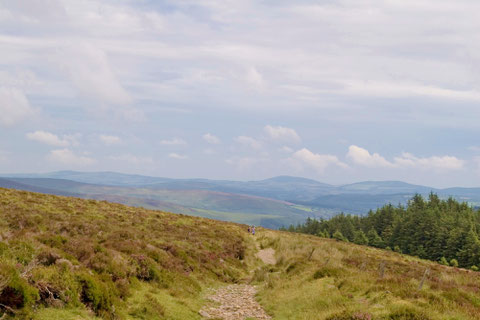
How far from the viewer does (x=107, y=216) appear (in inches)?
1382

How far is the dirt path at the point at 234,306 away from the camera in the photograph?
16.7 m

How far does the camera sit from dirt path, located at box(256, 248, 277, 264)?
1423 inches

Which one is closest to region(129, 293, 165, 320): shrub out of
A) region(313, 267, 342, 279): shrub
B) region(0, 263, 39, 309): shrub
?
region(0, 263, 39, 309): shrub

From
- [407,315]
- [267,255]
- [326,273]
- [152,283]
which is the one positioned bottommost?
[267,255]

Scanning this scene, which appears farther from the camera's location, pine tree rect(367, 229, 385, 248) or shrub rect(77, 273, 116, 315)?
pine tree rect(367, 229, 385, 248)

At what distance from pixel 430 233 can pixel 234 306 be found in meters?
73.6

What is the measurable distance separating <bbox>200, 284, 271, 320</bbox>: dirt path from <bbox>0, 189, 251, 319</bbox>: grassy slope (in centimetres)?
90

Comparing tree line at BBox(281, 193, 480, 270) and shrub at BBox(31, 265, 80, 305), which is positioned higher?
shrub at BBox(31, 265, 80, 305)

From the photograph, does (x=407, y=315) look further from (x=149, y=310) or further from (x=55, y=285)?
(x=55, y=285)

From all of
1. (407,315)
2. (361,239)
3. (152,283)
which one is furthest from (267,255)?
(361,239)

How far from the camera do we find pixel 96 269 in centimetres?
1558

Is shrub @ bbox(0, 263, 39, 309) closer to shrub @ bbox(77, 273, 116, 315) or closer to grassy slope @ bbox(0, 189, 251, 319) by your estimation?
grassy slope @ bbox(0, 189, 251, 319)

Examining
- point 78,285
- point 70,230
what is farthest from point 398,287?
point 70,230

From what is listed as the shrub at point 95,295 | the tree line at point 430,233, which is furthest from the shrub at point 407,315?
the tree line at point 430,233
